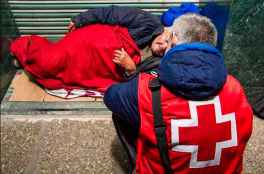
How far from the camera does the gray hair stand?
2.12 metres

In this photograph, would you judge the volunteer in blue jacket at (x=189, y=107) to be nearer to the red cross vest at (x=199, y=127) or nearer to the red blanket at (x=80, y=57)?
the red cross vest at (x=199, y=127)

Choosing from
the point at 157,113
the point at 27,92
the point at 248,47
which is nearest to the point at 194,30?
the point at 157,113

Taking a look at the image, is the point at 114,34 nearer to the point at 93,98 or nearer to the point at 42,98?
the point at 93,98

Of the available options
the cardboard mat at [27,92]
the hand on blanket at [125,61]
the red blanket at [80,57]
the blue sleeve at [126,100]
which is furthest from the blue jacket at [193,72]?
the cardboard mat at [27,92]

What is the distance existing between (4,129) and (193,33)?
2111mm

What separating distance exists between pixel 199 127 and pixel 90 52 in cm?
190

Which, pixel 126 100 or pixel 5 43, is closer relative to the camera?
pixel 126 100

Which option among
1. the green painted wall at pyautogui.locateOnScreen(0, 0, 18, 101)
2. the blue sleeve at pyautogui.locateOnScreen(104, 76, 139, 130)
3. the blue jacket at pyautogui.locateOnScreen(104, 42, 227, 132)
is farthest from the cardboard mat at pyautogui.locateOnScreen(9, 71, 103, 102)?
the blue jacket at pyautogui.locateOnScreen(104, 42, 227, 132)

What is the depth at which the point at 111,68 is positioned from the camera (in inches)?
141

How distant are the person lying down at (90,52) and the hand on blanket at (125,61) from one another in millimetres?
70

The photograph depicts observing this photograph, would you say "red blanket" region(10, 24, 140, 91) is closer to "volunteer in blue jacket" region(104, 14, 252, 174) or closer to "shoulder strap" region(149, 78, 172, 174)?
"volunteer in blue jacket" region(104, 14, 252, 174)

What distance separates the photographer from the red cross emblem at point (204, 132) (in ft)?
6.24

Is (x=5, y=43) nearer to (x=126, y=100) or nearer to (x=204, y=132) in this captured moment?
(x=126, y=100)

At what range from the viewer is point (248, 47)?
131 inches
